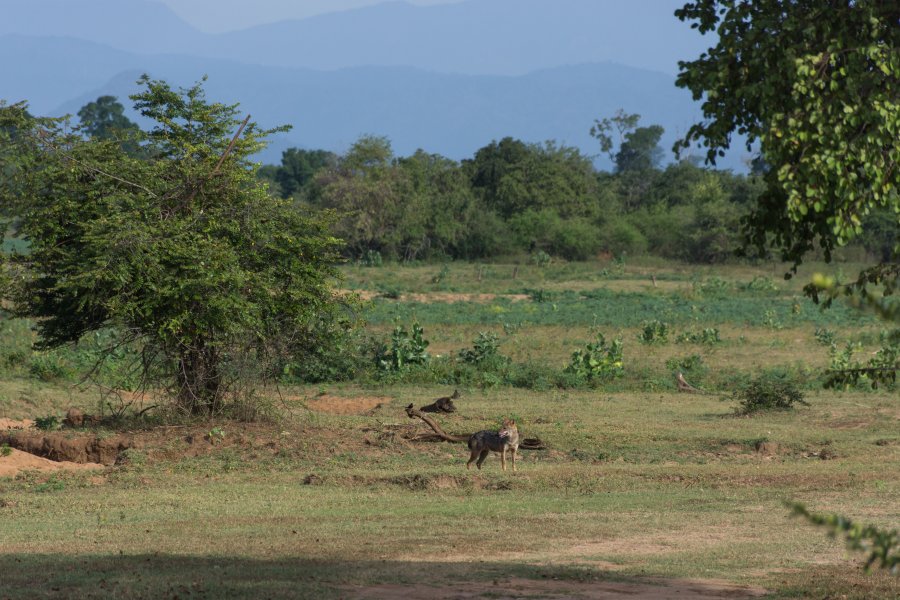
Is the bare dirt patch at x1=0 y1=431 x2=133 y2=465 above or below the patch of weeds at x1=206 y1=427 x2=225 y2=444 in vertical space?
below

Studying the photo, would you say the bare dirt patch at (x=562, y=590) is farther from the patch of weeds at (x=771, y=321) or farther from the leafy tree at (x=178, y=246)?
the patch of weeds at (x=771, y=321)

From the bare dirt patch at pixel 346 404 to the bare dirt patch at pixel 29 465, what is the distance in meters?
7.10

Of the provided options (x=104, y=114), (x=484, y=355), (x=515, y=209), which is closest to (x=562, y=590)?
(x=484, y=355)

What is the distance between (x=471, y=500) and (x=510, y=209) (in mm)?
71942

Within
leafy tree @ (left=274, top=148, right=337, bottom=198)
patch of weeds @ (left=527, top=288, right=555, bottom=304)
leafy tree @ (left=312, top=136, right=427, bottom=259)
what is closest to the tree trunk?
patch of weeds @ (left=527, top=288, right=555, bottom=304)

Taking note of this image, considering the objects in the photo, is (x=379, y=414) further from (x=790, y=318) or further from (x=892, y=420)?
(x=790, y=318)

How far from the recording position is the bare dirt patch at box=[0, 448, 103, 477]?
17.5 m

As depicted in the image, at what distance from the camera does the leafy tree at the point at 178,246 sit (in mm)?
18406

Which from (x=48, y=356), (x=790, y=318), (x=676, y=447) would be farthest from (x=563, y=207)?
(x=676, y=447)

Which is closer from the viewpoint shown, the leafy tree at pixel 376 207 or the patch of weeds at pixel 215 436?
the patch of weeds at pixel 215 436

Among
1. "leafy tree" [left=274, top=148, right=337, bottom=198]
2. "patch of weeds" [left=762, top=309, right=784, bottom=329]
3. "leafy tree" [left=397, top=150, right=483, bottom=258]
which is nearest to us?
"patch of weeds" [left=762, top=309, right=784, bottom=329]

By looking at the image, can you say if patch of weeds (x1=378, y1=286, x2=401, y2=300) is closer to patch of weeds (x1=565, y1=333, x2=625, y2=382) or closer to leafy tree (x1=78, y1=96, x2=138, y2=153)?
patch of weeds (x1=565, y1=333, x2=625, y2=382)

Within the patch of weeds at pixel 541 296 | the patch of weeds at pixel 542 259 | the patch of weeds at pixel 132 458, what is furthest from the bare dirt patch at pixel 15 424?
the patch of weeds at pixel 542 259

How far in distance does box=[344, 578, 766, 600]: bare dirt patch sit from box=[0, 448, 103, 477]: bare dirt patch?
31.3 feet
